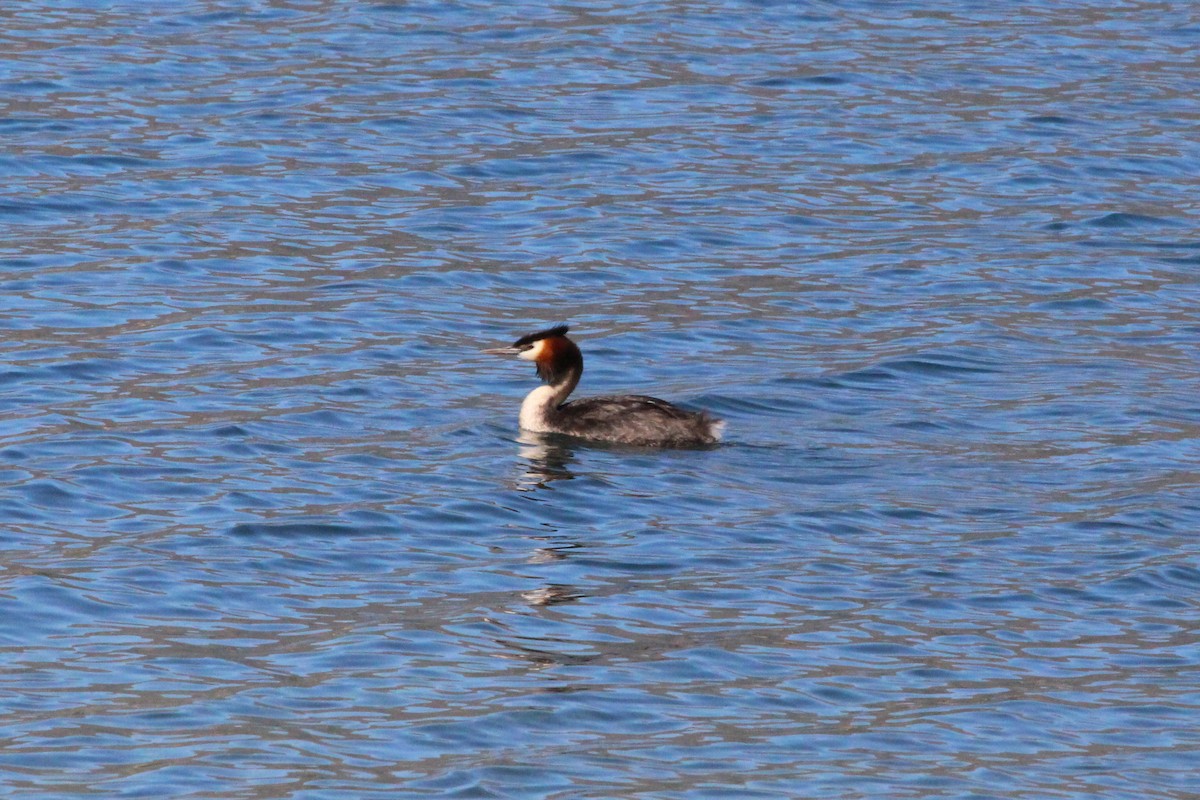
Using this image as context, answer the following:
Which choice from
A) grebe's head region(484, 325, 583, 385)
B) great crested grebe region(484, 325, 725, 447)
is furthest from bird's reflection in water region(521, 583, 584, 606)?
grebe's head region(484, 325, 583, 385)

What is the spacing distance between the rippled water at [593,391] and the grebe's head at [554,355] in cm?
47

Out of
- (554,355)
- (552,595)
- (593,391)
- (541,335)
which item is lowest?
(593,391)

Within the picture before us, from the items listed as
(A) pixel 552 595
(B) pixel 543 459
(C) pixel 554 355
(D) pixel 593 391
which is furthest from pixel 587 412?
(A) pixel 552 595

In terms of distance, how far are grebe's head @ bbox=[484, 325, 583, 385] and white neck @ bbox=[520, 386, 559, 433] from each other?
212 mm

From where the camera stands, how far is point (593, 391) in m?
16.5

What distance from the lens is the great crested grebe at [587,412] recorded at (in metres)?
14.4

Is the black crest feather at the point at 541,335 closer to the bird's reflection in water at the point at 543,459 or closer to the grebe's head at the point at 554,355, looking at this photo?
the grebe's head at the point at 554,355

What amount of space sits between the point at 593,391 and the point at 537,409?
145 centimetres

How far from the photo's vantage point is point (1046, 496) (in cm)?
1332

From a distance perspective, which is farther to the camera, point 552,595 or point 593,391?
point 593,391

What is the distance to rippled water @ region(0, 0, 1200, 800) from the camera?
31.1 ft

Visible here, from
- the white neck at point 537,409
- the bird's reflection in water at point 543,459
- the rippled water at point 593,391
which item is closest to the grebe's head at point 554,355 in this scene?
the white neck at point 537,409

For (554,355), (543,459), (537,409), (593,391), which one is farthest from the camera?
(593,391)

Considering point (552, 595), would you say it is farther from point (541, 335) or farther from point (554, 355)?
point (541, 335)
